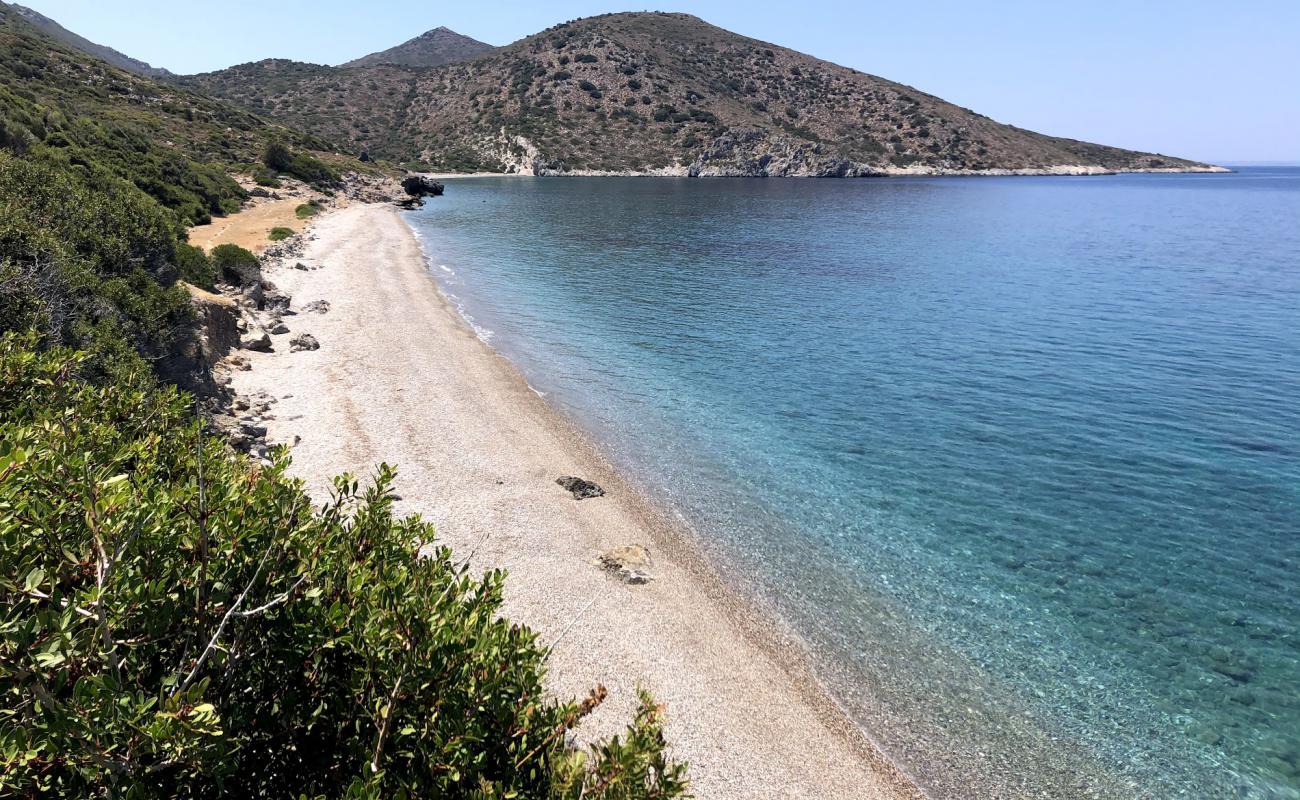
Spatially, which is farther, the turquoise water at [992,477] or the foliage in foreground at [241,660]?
the turquoise water at [992,477]

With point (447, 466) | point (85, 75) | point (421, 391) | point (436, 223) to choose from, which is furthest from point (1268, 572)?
point (85, 75)

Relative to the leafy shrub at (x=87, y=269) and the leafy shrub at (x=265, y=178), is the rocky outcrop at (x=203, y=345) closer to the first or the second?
the leafy shrub at (x=87, y=269)

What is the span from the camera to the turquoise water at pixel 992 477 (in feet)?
39.5

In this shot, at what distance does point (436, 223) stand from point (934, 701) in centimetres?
8108

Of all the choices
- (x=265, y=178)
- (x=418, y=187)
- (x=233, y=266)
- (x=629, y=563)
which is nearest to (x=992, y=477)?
(x=629, y=563)

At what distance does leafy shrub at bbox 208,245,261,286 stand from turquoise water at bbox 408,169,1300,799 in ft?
39.9

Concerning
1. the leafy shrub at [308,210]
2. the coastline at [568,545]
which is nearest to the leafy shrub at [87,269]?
the coastline at [568,545]

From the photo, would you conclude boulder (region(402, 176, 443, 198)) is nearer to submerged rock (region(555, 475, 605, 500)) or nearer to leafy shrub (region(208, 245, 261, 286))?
leafy shrub (region(208, 245, 261, 286))

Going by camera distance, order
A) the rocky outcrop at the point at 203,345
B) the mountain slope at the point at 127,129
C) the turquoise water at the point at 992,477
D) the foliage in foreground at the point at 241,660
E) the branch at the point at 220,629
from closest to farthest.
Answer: the foliage in foreground at the point at 241,660 < the branch at the point at 220,629 < the turquoise water at the point at 992,477 < the rocky outcrop at the point at 203,345 < the mountain slope at the point at 127,129

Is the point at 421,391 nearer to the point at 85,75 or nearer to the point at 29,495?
the point at 29,495

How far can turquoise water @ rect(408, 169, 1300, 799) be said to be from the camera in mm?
12039

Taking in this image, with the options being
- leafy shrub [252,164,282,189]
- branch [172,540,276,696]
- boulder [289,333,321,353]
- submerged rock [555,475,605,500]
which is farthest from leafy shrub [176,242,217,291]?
leafy shrub [252,164,282,189]

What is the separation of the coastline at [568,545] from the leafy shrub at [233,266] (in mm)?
5546

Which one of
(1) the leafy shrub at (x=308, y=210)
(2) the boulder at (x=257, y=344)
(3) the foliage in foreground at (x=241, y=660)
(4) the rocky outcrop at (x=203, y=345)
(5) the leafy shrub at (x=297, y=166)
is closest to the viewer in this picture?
(3) the foliage in foreground at (x=241, y=660)
